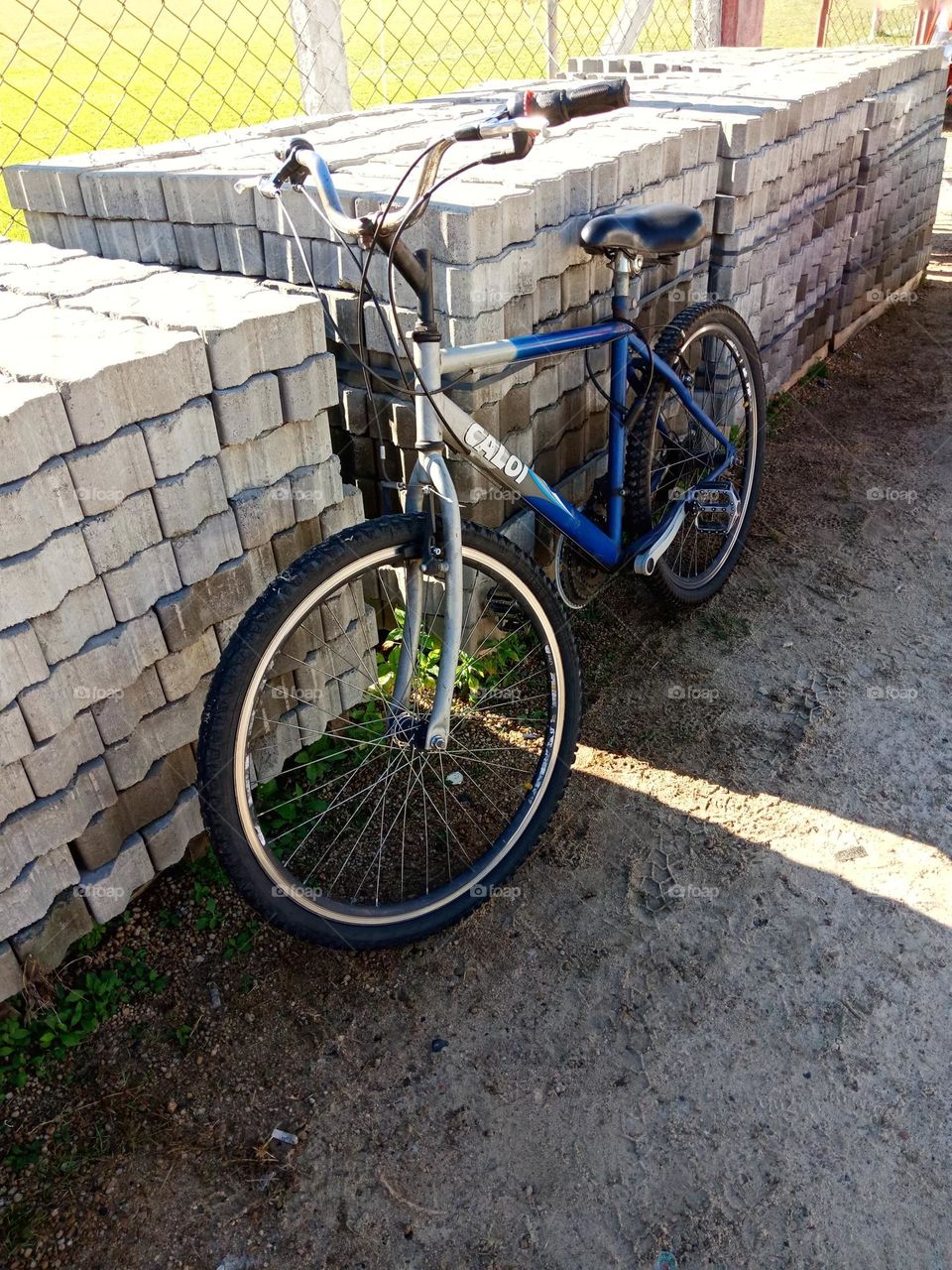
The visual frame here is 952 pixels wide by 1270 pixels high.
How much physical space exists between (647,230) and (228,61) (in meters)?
10.5

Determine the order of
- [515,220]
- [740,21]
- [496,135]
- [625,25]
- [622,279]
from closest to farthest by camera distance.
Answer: [496,135] < [515,220] < [622,279] < [625,25] < [740,21]

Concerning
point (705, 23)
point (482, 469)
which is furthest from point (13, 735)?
point (705, 23)

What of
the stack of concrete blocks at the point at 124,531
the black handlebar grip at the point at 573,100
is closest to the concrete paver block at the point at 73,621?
the stack of concrete blocks at the point at 124,531

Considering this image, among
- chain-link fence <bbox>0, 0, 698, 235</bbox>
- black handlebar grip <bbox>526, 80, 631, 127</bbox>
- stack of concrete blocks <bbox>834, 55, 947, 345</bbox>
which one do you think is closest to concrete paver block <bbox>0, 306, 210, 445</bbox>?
black handlebar grip <bbox>526, 80, 631, 127</bbox>

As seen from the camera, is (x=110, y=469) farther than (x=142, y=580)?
No

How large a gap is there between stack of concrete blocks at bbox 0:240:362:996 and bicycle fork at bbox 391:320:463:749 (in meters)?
0.47

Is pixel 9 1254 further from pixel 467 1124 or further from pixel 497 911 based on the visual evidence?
pixel 497 911

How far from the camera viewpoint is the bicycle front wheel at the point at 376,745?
7.22 feet

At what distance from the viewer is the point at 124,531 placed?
2.28m

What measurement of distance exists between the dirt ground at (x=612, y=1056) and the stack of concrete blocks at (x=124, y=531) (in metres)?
0.37

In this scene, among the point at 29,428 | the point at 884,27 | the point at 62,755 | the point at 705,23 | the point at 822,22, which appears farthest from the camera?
the point at 884,27

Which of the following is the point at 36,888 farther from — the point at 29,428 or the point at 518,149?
the point at 518,149

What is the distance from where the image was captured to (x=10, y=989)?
2301 mm

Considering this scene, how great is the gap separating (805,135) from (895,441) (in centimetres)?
153
